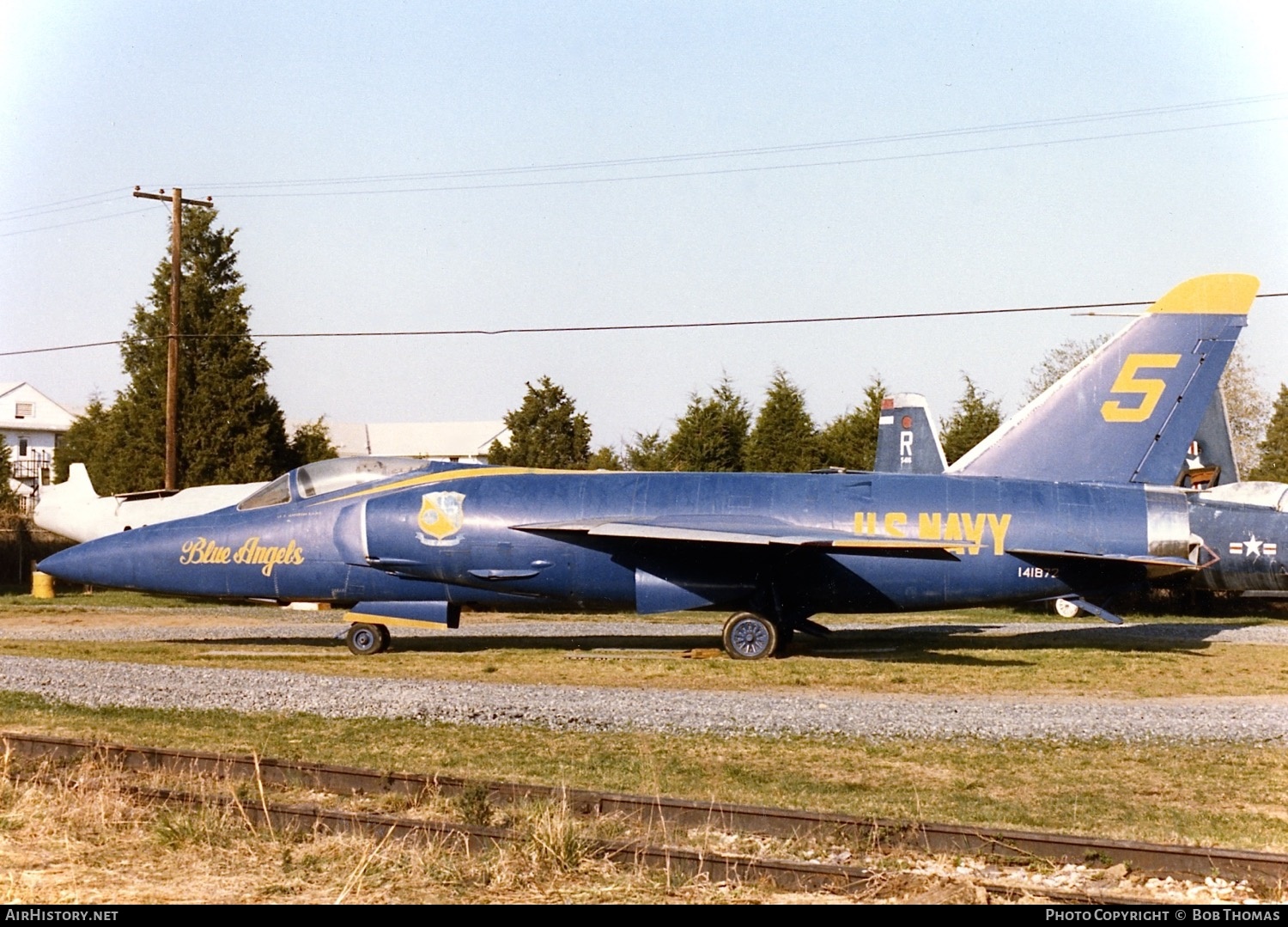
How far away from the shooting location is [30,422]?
95562 millimetres

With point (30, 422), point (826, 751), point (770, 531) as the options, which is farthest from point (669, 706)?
point (30, 422)

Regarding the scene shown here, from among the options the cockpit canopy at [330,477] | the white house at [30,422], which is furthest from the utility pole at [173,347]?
the white house at [30,422]

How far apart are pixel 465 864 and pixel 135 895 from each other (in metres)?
1.65

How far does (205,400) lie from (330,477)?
2030cm

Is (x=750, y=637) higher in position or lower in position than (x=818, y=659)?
higher

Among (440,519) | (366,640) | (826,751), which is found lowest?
(826,751)

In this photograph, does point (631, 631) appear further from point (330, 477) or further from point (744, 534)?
point (744, 534)

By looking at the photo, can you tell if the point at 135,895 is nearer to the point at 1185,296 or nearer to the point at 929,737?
the point at 929,737

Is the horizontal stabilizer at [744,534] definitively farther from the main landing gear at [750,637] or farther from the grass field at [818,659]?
the grass field at [818,659]

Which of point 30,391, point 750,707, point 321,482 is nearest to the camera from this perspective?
point 750,707

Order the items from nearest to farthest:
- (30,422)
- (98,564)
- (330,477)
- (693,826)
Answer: (693,826), (98,564), (330,477), (30,422)

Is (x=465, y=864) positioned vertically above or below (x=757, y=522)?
below
